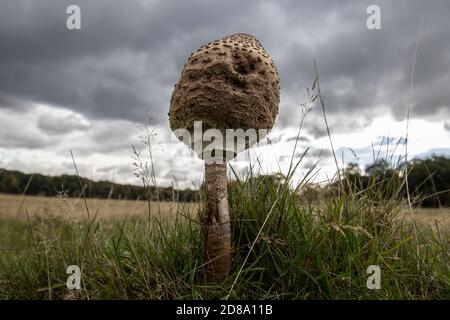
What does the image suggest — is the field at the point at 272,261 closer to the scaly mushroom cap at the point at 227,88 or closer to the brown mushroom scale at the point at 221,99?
the brown mushroom scale at the point at 221,99

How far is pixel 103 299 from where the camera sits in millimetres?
3586

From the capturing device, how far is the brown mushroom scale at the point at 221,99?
3.15m

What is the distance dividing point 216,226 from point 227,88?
1210mm

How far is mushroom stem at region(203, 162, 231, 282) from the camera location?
137 inches

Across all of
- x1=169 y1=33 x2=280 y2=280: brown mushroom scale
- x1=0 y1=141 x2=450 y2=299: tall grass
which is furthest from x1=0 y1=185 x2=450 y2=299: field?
x1=169 y1=33 x2=280 y2=280: brown mushroom scale

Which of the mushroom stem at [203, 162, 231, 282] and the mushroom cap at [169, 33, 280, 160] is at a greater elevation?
the mushroom cap at [169, 33, 280, 160]

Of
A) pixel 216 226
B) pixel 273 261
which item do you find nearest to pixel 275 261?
pixel 273 261

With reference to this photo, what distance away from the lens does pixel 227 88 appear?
3.13m

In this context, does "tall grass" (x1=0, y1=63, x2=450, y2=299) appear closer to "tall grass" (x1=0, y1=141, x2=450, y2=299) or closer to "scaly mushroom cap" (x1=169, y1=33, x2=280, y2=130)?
"tall grass" (x1=0, y1=141, x2=450, y2=299)

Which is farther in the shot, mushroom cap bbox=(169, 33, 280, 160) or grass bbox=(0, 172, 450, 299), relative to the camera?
grass bbox=(0, 172, 450, 299)

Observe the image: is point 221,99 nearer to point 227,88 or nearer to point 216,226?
point 227,88

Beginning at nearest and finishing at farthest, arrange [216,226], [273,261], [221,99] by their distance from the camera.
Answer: [221,99] → [216,226] → [273,261]
